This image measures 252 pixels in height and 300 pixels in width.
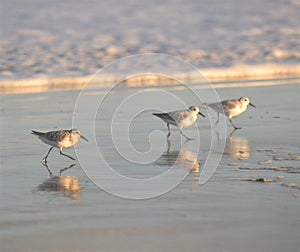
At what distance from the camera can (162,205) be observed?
212 inches

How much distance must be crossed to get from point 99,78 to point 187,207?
1024cm

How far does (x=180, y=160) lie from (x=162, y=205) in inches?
81.8

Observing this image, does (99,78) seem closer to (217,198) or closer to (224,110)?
(224,110)

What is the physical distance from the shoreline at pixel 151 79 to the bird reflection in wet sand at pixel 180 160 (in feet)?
21.3

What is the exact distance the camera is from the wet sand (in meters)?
4.43

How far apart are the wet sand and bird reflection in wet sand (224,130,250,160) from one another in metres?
0.01

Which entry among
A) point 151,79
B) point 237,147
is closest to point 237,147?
point 237,147

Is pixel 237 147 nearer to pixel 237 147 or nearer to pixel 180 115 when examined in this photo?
pixel 237 147

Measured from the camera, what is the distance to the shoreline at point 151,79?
14.5 m

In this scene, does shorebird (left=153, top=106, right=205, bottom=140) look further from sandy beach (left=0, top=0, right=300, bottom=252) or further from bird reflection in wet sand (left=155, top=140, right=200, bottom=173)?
bird reflection in wet sand (left=155, top=140, right=200, bottom=173)

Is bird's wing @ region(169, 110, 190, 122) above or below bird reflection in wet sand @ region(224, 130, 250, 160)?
above

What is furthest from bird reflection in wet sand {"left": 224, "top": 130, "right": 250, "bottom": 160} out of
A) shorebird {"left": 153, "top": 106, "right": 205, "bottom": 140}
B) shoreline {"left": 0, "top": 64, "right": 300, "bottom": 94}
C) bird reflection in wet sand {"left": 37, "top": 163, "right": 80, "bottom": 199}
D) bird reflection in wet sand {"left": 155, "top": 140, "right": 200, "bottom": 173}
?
shoreline {"left": 0, "top": 64, "right": 300, "bottom": 94}

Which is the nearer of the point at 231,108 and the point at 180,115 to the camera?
the point at 180,115

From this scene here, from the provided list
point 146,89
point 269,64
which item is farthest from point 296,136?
point 269,64
